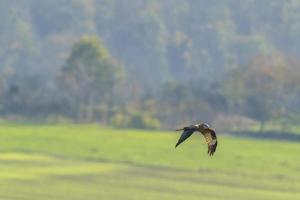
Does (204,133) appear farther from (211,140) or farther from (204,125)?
(204,125)

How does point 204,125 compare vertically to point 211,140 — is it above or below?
above

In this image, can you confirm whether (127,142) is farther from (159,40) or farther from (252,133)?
(159,40)

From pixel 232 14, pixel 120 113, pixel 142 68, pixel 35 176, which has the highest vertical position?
pixel 232 14

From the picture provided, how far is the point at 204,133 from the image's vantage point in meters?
12.8

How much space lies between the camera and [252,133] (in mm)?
46000

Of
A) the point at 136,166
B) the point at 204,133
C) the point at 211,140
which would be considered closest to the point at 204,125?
the point at 204,133

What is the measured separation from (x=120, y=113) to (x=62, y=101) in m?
3.57

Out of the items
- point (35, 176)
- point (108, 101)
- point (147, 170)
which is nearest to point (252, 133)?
point (108, 101)

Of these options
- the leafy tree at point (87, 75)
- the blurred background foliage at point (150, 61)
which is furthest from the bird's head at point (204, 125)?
the leafy tree at point (87, 75)

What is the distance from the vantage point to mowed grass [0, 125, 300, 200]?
24.9 m

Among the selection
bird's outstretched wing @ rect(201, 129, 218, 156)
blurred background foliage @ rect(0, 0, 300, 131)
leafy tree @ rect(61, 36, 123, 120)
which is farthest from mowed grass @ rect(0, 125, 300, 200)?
bird's outstretched wing @ rect(201, 129, 218, 156)

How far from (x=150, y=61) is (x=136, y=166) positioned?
179ft

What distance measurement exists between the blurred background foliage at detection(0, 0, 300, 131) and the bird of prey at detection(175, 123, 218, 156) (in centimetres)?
3484

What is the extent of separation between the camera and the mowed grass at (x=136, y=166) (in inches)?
982
